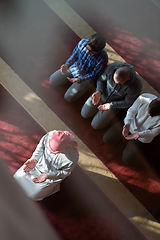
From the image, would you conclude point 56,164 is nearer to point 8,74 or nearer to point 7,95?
point 7,95

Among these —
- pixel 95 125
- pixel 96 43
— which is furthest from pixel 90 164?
pixel 96 43

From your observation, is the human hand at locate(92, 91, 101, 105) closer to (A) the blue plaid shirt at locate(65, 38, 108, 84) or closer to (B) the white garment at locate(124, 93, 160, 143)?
(A) the blue plaid shirt at locate(65, 38, 108, 84)

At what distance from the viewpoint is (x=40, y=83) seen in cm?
335

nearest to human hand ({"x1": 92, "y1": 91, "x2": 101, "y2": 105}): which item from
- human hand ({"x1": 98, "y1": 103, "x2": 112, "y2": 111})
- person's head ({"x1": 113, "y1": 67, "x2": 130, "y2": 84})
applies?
human hand ({"x1": 98, "y1": 103, "x2": 112, "y2": 111})

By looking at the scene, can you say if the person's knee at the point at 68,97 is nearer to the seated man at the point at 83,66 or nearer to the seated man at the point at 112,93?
the seated man at the point at 83,66

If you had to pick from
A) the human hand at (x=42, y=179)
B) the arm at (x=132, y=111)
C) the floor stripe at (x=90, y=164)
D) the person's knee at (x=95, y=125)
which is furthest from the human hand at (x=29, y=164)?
the arm at (x=132, y=111)

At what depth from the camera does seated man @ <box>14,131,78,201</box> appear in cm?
212

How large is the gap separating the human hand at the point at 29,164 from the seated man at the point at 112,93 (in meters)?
0.97

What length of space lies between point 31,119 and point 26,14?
1741mm

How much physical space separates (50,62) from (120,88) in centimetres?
131

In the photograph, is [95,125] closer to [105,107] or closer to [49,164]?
[105,107]

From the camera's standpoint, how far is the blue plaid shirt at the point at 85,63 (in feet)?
8.74

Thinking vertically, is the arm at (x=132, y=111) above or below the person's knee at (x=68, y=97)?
below

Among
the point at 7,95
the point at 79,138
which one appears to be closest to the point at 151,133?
the point at 79,138
